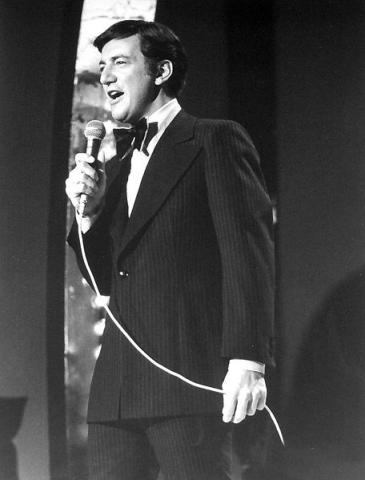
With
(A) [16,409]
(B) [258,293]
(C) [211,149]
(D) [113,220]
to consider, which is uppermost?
(C) [211,149]

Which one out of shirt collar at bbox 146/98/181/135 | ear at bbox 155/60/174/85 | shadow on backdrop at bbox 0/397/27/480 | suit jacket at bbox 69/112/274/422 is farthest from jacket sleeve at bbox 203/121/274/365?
shadow on backdrop at bbox 0/397/27/480

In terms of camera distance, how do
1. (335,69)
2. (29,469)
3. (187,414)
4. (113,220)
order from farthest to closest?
(335,69) < (29,469) < (113,220) < (187,414)

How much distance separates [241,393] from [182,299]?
8.8 inches

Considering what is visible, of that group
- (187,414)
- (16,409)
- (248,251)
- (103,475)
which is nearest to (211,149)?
(248,251)

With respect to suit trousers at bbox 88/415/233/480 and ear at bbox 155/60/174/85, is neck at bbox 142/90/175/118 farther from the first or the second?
suit trousers at bbox 88/415/233/480

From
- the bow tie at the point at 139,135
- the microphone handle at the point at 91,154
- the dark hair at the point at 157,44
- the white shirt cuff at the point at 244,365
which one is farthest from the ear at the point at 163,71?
the white shirt cuff at the point at 244,365

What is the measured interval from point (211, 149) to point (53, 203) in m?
0.70

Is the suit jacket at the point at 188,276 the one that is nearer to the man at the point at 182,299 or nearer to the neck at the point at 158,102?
the man at the point at 182,299

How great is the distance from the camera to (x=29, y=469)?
177 cm

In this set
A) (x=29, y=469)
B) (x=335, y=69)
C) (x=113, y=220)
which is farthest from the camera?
(x=335, y=69)

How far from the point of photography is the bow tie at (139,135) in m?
1.39

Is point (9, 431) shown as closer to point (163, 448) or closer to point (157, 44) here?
point (163, 448)

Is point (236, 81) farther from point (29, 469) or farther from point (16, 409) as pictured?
point (29, 469)

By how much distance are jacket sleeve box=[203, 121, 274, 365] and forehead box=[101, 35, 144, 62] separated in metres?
0.31
